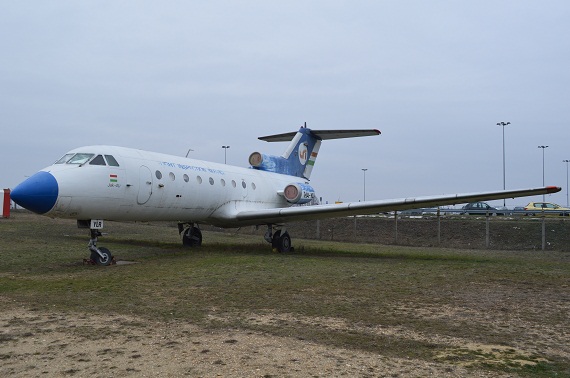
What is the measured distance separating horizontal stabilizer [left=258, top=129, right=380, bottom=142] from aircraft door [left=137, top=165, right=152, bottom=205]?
1066 centimetres

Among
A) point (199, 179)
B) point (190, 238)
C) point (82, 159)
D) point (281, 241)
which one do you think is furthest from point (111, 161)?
point (281, 241)

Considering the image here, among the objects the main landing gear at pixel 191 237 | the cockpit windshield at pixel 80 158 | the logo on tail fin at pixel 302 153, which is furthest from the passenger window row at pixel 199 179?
the logo on tail fin at pixel 302 153

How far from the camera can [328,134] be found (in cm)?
2459

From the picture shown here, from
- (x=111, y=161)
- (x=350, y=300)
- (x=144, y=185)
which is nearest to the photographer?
(x=350, y=300)

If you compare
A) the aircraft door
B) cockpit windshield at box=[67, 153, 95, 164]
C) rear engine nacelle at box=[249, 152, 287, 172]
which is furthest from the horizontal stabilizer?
cockpit windshield at box=[67, 153, 95, 164]

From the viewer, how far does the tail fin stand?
22750mm

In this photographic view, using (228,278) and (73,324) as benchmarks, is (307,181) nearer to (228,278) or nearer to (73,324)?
(228,278)

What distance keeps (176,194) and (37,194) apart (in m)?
4.80

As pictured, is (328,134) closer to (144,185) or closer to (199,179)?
(199,179)

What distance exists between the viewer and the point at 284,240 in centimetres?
1864

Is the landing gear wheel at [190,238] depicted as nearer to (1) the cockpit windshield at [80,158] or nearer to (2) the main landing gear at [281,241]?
(2) the main landing gear at [281,241]

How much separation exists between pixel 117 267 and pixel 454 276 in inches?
311

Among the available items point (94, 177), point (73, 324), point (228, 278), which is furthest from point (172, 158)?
point (73, 324)

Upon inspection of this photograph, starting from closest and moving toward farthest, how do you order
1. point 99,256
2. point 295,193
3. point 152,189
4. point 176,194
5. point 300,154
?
point 99,256, point 152,189, point 176,194, point 295,193, point 300,154
